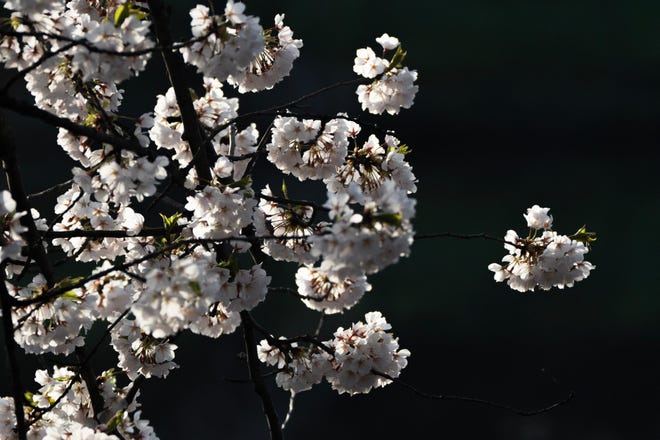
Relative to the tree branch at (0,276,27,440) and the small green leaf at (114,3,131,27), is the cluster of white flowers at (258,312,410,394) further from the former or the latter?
the small green leaf at (114,3,131,27)

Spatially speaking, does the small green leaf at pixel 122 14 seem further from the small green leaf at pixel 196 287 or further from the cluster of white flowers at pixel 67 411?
the cluster of white flowers at pixel 67 411

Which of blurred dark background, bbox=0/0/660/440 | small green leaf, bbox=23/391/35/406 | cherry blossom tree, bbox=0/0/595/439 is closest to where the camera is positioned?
cherry blossom tree, bbox=0/0/595/439

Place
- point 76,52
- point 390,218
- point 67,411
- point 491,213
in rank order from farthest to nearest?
point 491,213 < point 67,411 < point 76,52 < point 390,218

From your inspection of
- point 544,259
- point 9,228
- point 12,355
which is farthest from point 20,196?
point 544,259

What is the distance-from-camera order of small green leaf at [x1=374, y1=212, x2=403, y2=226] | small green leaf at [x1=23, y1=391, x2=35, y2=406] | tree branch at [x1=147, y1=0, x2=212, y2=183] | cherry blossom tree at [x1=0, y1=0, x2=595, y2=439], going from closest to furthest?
small green leaf at [x1=374, y1=212, x2=403, y2=226], cherry blossom tree at [x1=0, y1=0, x2=595, y2=439], tree branch at [x1=147, y1=0, x2=212, y2=183], small green leaf at [x1=23, y1=391, x2=35, y2=406]

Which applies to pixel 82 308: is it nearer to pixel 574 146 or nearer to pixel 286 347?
pixel 286 347

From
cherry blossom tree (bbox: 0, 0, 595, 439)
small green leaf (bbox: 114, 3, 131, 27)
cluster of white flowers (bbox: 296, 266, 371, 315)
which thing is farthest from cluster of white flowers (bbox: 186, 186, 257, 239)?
small green leaf (bbox: 114, 3, 131, 27)

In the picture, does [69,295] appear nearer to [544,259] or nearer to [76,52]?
[76,52]
